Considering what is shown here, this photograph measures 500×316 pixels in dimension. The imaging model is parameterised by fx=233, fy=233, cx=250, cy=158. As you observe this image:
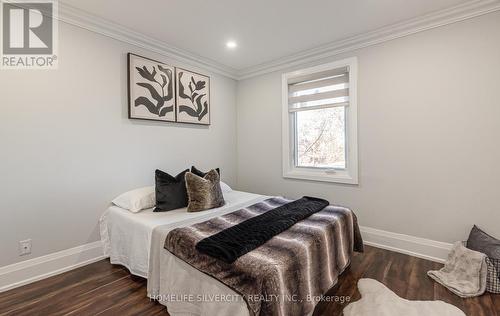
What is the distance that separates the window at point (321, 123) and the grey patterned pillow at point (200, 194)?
4.62ft

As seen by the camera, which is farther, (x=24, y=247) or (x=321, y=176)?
(x=321, y=176)

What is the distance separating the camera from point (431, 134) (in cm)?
245

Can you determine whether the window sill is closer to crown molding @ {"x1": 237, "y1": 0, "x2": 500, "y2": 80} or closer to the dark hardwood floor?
the dark hardwood floor

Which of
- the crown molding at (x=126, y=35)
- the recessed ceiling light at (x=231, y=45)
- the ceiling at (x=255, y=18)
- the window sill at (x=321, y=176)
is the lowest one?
the window sill at (x=321, y=176)

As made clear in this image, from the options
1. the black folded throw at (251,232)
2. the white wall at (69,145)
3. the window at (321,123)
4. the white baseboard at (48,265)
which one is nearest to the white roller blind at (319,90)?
the window at (321,123)

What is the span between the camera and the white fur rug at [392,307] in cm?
166

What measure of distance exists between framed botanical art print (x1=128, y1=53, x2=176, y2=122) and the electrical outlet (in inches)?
59.5

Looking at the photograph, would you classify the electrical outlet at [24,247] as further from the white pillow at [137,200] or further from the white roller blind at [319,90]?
the white roller blind at [319,90]

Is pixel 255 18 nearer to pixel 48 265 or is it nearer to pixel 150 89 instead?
pixel 150 89

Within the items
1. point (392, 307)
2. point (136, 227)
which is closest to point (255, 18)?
point (136, 227)

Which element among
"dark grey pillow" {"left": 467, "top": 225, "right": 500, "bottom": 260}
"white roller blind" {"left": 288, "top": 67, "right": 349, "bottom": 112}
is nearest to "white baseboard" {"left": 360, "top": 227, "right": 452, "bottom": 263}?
"dark grey pillow" {"left": 467, "top": 225, "right": 500, "bottom": 260}

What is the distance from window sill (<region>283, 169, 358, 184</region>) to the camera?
3.00 metres

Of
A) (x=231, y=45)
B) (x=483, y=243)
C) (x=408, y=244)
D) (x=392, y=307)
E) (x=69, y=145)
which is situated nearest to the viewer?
(x=392, y=307)

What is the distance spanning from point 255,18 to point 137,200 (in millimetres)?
2226
